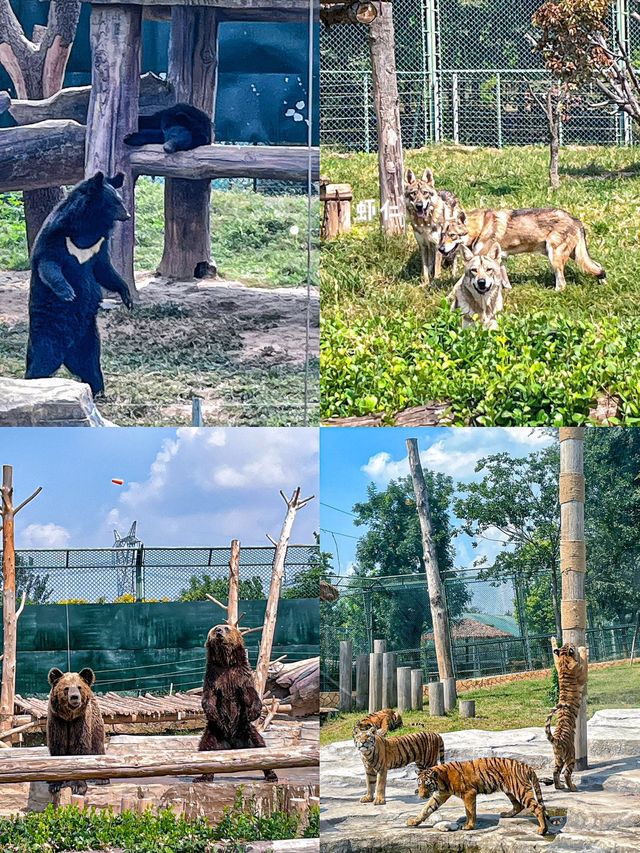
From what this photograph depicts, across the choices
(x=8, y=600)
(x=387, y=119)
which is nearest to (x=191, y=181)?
(x=387, y=119)

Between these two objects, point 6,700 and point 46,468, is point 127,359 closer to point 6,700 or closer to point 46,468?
point 46,468

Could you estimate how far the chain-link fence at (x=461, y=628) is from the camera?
29.3ft

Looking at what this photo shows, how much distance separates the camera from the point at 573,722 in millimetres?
8758

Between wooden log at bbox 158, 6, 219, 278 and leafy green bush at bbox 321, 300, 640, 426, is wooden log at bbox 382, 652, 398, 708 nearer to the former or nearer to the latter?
leafy green bush at bbox 321, 300, 640, 426

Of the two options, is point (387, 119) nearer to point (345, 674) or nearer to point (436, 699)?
point (345, 674)

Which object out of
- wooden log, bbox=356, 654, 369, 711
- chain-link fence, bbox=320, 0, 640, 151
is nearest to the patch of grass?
chain-link fence, bbox=320, 0, 640, 151

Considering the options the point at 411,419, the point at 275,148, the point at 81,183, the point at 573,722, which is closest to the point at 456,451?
the point at 411,419

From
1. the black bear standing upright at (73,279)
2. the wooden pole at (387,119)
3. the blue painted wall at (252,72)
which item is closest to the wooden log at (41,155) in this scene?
the black bear standing upright at (73,279)

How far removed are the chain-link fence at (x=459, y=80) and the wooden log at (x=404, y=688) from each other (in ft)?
13.7

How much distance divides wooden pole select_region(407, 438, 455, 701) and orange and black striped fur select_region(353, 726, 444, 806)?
18.7 inches

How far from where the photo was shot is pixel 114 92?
9.42m

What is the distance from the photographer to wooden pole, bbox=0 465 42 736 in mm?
9008

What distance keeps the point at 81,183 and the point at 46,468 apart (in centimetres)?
204

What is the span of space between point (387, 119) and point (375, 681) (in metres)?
4.33
